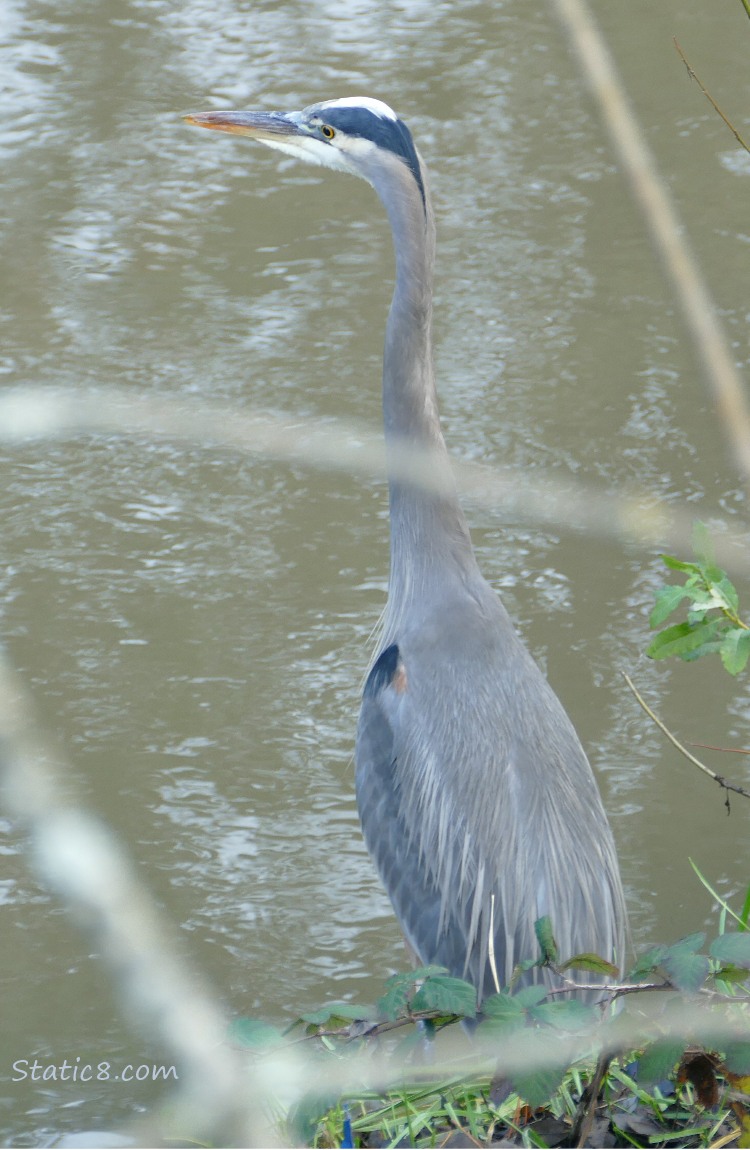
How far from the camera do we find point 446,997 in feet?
5.47

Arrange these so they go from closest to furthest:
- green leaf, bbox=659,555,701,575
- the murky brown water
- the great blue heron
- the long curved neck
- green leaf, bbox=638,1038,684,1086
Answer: green leaf, bbox=638,1038,684,1086 → green leaf, bbox=659,555,701,575 → the great blue heron → the long curved neck → the murky brown water

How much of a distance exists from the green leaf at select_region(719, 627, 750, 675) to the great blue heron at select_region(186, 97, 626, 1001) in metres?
0.60

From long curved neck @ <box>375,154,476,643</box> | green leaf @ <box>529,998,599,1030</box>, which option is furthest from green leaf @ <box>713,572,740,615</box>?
long curved neck @ <box>375,154,476,643</box>

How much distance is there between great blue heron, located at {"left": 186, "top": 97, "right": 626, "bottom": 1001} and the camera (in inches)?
93.9

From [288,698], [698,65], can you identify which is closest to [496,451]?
[288,698]

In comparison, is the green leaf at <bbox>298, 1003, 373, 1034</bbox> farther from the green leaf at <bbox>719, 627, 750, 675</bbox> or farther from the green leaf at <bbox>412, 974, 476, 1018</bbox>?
the green leaf at <bbox>719, 627, 750, 675</bbox>

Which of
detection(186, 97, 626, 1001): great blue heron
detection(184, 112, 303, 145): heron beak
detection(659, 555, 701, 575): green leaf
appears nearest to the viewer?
detection(659, 555, 701, 575): green leaf

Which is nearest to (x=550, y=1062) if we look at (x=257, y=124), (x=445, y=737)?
(x=445, y=737)

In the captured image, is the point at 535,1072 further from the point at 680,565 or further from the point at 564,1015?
the point at 680,565

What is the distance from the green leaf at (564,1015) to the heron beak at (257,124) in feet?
5.96

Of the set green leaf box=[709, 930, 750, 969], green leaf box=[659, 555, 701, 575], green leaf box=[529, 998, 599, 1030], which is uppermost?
green leaf box=[659, 555, 701, 575]

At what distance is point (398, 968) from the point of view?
9.50 feet

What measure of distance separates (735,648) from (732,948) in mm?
404

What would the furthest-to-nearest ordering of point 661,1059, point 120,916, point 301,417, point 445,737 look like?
1. point 301,417
2. point 120,916
3. point 445,737
4. point 661,1059
